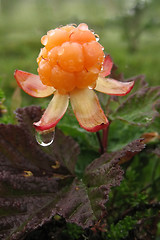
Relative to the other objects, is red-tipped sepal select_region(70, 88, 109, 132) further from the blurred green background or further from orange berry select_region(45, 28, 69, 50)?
the blurred green background

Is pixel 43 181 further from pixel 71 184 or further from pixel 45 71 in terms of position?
pixel 45 71

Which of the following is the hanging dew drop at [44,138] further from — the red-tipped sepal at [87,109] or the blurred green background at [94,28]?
the blurred green background at [94,28]

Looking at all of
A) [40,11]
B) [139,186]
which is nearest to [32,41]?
[40,11]

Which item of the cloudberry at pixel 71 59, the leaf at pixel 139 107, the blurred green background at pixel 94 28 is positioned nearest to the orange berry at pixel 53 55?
the cloudberry at pixel 71 59

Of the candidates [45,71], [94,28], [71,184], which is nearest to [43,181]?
[71,184]

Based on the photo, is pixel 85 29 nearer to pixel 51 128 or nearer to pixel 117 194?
pixel 51 128
